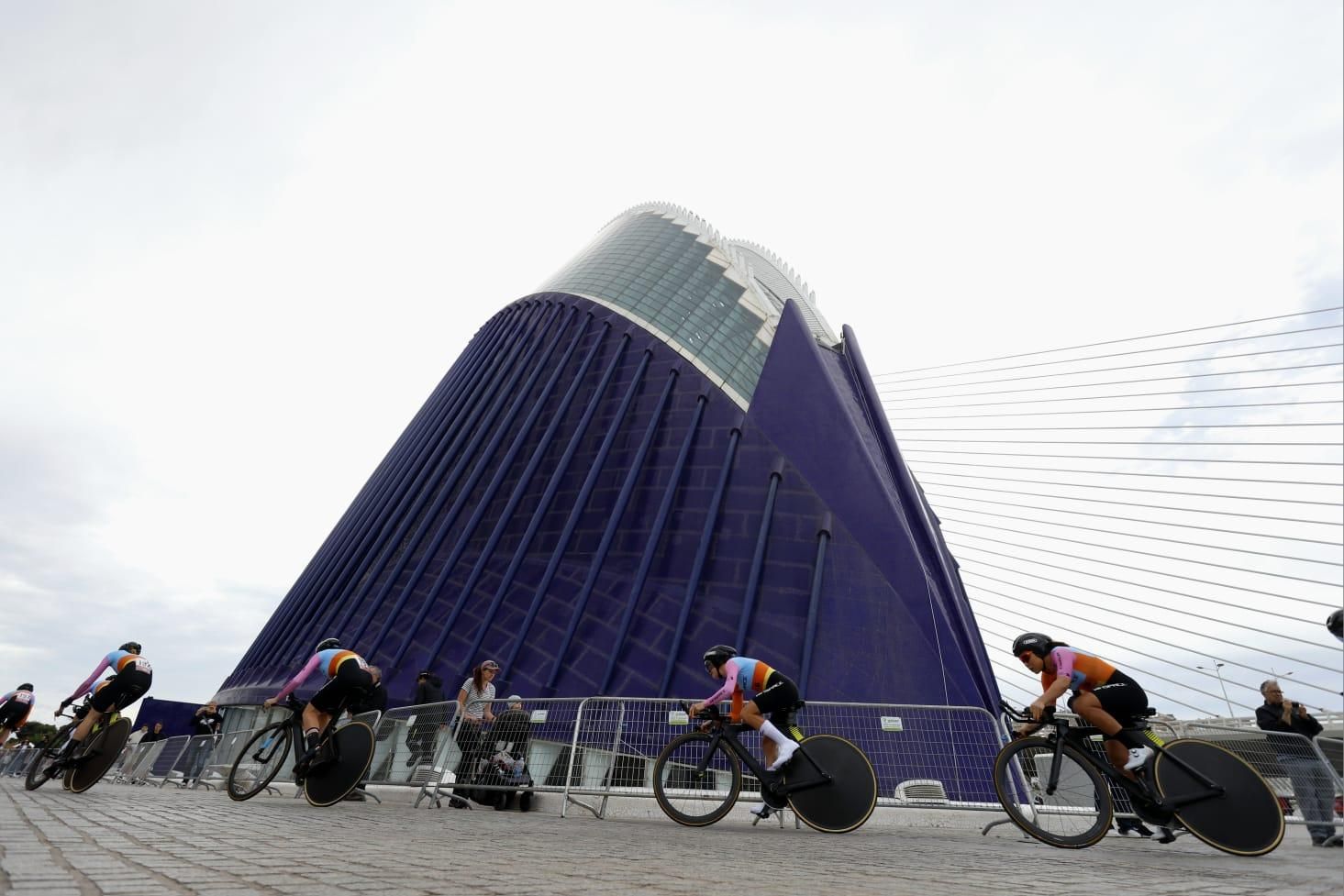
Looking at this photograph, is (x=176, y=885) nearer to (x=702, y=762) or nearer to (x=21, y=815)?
(x=21, y=815)

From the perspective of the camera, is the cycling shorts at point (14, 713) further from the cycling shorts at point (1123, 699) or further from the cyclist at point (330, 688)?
the cycling shorts at point (1123, 699)

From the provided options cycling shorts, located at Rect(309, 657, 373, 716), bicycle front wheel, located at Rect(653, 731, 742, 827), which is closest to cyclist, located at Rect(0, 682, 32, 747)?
cycling shorts, located at Rect(309, 657, 373, 716)

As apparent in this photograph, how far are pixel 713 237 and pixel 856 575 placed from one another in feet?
50.0

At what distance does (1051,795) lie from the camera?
582cm

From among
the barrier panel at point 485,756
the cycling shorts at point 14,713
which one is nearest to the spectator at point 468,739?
the barrier panel at point 485,756

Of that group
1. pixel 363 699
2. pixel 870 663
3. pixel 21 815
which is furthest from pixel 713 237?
pixel 21 815

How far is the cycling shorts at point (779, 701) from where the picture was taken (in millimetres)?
6402

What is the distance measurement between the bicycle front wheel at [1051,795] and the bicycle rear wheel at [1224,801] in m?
0.53

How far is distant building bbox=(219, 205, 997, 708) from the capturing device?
1388 cm

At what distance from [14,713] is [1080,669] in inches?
510

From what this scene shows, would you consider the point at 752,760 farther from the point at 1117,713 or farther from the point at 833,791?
the point at 1117,713

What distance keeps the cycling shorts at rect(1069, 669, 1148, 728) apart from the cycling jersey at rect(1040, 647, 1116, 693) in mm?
57

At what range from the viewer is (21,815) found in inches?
189

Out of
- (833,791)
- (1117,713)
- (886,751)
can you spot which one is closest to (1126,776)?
(1117,713)
